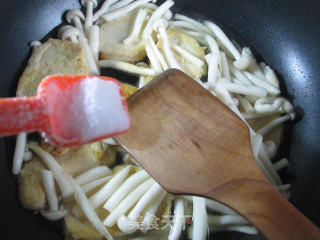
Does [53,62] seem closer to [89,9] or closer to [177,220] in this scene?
[89,9]

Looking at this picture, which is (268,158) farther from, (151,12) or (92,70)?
(151,12)

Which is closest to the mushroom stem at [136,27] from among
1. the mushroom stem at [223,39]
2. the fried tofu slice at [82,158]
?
the mushroom stem at [223,39]

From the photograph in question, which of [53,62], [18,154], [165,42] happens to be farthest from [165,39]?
[18,154]

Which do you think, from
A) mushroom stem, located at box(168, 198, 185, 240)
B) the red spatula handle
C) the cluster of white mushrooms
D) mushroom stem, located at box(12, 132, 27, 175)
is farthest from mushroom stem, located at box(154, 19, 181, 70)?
the red spatula handle

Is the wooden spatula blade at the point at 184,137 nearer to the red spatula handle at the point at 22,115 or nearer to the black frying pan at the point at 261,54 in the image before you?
the black frying pan at the point at 261,54

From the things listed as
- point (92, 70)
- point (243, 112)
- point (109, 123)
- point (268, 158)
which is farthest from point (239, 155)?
point (92, 70)
